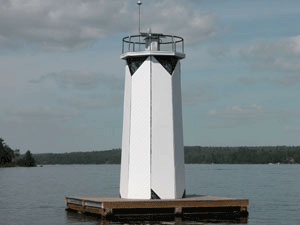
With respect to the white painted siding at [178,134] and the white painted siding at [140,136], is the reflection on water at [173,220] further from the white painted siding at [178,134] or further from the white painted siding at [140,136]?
the white painted siding at [178,134]

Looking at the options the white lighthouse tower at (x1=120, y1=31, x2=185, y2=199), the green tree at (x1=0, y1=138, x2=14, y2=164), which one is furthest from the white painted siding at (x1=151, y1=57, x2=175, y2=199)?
the green tree at (x1=0, y1=138, x2=14, y2=164)

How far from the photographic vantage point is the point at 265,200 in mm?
46969

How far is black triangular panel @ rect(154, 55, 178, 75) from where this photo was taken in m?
30.0

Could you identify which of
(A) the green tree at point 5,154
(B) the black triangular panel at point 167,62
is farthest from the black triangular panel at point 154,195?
(A) the green tree at point 5,154

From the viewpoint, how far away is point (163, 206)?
1120 inches

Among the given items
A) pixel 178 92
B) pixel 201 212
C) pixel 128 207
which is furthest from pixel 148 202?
pixel 178 92

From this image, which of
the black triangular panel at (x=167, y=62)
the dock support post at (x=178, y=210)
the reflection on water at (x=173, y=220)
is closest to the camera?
the reflection on water at (x=173, y=220)

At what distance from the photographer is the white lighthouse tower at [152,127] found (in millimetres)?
29609

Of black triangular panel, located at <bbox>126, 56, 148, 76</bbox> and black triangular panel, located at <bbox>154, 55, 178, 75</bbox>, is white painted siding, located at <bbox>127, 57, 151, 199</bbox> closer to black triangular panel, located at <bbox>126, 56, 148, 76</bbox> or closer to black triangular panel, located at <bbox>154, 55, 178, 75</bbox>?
black triangular panel, located at <bbox>126, 56, 148, 76</bbox>

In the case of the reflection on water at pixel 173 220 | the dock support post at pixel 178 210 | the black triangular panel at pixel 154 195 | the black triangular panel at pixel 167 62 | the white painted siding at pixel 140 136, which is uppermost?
the black triangular panel at pixel 167 62

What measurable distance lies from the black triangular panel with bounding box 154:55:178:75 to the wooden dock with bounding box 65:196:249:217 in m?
5.88

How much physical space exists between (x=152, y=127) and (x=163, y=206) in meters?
3.58

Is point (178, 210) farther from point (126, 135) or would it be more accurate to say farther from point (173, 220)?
point (126, 135)

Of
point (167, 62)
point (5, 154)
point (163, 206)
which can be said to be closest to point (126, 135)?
point (167, 62)
